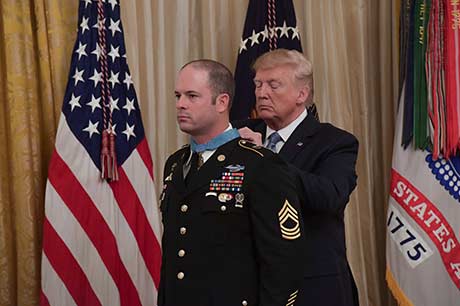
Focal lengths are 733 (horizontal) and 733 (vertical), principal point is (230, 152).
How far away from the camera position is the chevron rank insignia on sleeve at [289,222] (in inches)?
77.4

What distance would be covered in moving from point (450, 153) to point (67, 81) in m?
1.85

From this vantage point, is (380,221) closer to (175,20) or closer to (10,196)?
(175,20)

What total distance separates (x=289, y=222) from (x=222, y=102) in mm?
377

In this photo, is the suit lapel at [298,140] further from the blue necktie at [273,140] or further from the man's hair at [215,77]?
the man's hair at [215,77]

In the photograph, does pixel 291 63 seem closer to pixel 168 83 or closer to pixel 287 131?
pixel 287 131

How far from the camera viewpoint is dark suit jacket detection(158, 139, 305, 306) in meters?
1.94

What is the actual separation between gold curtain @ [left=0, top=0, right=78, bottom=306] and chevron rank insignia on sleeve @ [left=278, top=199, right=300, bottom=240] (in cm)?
166

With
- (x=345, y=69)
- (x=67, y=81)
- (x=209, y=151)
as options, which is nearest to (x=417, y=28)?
(x=345, y=69)

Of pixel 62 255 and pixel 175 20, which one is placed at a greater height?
pixel 175 20

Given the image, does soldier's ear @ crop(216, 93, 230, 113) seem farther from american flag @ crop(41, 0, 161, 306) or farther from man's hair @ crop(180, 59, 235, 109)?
american flag @ crop(41, 0, 161, 306)

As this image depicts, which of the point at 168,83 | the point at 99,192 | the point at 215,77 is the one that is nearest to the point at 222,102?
the point at 215,77

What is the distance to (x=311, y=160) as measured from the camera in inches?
94.7

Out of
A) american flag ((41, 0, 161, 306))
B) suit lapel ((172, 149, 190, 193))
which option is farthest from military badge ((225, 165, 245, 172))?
american flag ((41, 0, 161, 306))

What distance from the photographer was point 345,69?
4012 mm
